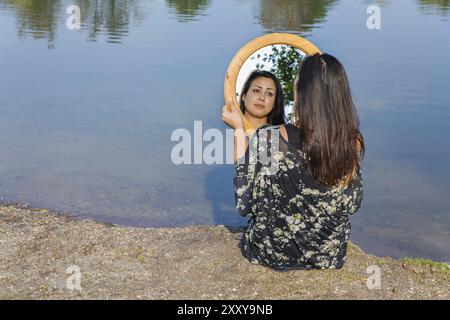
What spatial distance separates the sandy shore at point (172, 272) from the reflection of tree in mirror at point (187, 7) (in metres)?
19.0

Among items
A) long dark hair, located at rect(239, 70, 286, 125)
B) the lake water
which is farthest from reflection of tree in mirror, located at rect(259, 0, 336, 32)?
long dark hair, located at rect(239, 70, 286, 125)

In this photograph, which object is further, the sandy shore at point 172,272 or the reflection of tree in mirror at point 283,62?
the reflection of tree in mirror at point 283,62

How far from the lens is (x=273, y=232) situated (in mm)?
5438

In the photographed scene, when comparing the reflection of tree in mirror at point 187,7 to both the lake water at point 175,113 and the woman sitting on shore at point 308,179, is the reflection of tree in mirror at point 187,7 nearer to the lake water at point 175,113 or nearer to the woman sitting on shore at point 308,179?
the lake water at point 175,113

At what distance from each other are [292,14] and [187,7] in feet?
24.7

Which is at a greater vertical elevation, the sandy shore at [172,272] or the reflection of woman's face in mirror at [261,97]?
the reflection of woman's face in mirror at [261,97]

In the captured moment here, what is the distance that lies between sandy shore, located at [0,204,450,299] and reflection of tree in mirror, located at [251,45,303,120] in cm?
136

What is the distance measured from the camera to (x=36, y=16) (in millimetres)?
26375

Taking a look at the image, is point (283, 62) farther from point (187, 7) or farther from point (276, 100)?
point (187, 7)

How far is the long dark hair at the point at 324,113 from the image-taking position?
16.4 feet

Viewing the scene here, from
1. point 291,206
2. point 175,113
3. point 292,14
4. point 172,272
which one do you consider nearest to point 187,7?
point 292,14

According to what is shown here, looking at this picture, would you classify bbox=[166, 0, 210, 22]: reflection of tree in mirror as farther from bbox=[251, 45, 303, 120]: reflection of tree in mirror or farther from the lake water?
bbox=[251, 45, 303, 120]: reflection of tree in mirror

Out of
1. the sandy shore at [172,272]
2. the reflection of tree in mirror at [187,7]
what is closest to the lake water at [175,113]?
the reflection of tree in mirror at [187,7]

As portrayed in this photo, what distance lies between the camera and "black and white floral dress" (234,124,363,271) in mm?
5203
